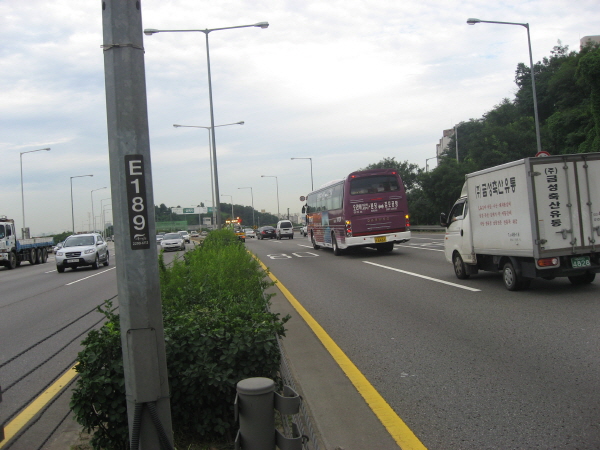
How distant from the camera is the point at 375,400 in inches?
200

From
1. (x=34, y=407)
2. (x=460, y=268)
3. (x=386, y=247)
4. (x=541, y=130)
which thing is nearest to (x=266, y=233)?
(x=541, y=130)

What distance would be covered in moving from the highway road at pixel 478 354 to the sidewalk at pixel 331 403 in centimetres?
29

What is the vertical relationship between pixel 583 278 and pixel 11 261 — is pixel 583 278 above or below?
below

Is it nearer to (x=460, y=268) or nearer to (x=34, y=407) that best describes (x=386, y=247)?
(x=460, y=268)

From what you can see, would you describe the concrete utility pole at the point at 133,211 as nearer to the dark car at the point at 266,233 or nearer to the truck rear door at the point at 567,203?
the truck rear door at the point at 567,203

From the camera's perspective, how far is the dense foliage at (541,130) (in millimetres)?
35438

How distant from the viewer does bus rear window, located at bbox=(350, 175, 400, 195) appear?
21797mm

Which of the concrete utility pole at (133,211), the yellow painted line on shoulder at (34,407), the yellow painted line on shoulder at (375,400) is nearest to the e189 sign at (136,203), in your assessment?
the concrete utility pole at (133,211)

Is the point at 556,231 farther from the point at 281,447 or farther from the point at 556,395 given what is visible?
the point at 281,447

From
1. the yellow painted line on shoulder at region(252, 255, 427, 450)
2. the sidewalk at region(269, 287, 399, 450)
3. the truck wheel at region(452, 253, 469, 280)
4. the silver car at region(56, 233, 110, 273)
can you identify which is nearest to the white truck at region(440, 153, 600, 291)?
the truck wheel at region(452, 253, 469, 280)

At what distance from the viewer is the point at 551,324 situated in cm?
775

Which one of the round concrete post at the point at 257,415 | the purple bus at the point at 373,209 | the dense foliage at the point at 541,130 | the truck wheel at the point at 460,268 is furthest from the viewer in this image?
the dense foliage at the point at 541,130

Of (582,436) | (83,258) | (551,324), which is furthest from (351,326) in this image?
(83,258)

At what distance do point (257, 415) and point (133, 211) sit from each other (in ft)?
4.38
